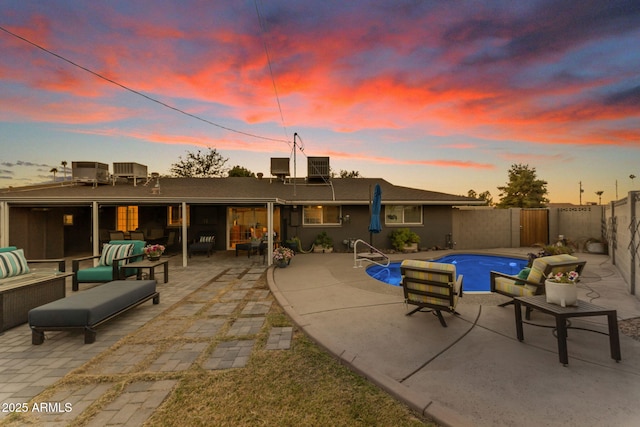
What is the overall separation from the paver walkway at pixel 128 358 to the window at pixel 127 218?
34.6 feet

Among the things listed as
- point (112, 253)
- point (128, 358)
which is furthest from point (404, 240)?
point (128, 358)

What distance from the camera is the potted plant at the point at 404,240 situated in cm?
1374

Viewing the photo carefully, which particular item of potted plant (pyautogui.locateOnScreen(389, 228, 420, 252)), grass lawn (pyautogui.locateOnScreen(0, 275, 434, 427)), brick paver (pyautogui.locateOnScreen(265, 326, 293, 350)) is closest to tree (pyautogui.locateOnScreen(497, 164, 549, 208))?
potted plant (pyautogui.locateOnScreen(389, 228, 420, 252))

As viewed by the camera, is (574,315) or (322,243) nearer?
(574,315)

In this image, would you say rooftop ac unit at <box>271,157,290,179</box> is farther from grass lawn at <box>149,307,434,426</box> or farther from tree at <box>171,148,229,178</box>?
tree at <box>171,148,229,178</box>

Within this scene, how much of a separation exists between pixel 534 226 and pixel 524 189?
19.6 meters

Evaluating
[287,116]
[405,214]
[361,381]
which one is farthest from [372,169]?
[361,381]

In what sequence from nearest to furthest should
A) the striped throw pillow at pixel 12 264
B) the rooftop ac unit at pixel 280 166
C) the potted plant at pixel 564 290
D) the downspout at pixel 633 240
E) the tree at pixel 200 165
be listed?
the potted plant at pixel 564 290 < the striped throw pillow at pixel 12 264 < the downspout at pixel 633 240 < the rooftop ac unit at pixel 280 166 < the tree at pixel 200 165

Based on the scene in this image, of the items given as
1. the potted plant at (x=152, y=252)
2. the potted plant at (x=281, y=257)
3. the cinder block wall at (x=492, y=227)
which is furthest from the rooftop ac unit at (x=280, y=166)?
the cinder block wall at (x=492, y=227)

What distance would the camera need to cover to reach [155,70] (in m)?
9.92

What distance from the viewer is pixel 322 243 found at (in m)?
13.7

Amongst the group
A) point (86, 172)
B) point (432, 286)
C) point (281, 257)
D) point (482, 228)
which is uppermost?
point (86, 172)

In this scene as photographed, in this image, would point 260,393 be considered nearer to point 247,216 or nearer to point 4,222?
point 247,216

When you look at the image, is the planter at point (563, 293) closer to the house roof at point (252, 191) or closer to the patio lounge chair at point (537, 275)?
the patio lounge chair at point (537, 275)
